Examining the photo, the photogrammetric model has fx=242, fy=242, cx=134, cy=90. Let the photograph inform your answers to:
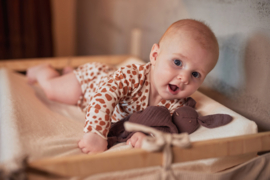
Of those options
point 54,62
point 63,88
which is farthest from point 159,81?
point 54,62

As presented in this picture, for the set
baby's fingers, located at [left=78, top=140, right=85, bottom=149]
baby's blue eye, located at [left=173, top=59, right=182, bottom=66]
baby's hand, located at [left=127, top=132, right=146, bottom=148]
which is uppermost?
baby's blue eye, located at [left=173, top=59, right=182, bottom=66]

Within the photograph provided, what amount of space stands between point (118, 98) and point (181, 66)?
206 mm

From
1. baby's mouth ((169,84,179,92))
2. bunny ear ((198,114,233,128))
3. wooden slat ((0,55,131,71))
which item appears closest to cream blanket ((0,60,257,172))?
bunny ear ((198,114,233,128))

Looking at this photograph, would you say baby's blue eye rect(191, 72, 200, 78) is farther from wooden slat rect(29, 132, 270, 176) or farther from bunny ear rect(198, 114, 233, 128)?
wooden slat rect(29, 132, 270, 176)

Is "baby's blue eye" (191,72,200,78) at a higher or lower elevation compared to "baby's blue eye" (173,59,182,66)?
lower

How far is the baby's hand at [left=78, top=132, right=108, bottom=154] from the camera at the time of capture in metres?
0.63

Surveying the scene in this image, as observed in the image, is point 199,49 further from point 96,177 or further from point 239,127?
point 96,177

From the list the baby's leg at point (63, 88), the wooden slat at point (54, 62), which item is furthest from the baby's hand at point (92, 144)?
the wooden slat at point (54, 62)

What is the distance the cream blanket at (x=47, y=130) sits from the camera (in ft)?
1.79

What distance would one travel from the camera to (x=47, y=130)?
71 cm

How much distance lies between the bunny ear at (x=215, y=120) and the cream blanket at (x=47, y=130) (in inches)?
0.5

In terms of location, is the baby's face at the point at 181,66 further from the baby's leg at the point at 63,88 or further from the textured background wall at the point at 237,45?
the baby's leg at the point at 63,88

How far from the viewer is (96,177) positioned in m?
0.49

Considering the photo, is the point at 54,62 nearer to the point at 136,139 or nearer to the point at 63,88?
the point at 63,88
